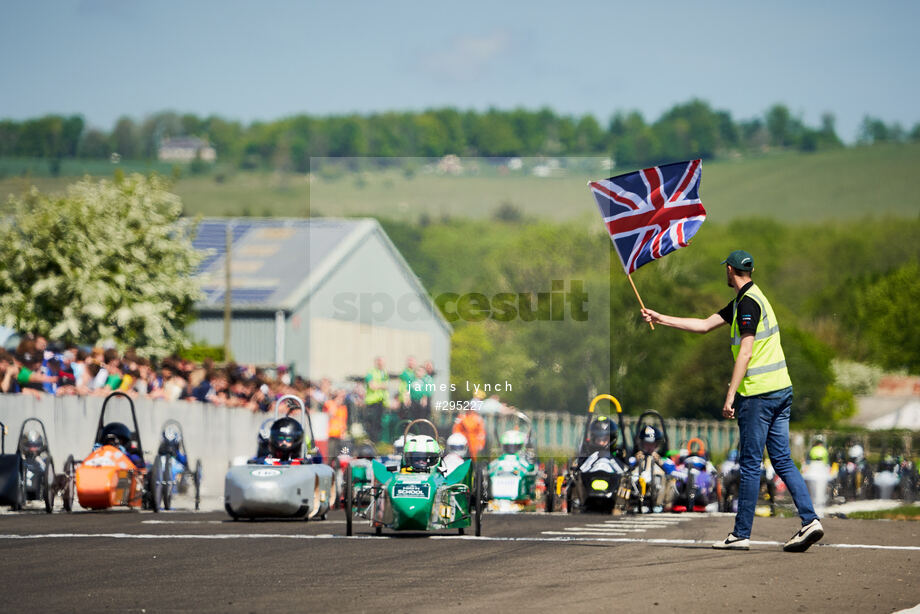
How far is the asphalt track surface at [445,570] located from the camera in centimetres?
968

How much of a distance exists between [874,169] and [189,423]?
130 m

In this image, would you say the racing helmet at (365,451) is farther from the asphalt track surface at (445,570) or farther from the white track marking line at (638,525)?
the asphalt track surface at (445,570)

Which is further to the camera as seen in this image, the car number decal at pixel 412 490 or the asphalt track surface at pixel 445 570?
the car number decal at pixel 412 490

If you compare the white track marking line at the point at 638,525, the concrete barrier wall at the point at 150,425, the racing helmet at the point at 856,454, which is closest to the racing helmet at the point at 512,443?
the concrete barrier wall at the point at 150,425

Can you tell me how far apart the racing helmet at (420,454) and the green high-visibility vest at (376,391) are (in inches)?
649

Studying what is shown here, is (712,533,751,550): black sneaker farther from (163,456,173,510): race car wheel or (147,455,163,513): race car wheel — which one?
(163,456,173,510): race car wheel

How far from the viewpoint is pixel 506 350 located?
43.4 metres

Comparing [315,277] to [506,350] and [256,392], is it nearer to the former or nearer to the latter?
[506,350]

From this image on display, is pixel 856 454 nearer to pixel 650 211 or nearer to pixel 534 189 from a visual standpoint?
pixel 650 211

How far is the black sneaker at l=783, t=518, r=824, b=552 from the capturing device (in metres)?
12.9

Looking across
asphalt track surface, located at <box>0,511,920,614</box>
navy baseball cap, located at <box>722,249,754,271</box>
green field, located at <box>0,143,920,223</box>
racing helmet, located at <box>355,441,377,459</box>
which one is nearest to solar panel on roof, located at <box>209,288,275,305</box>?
green field, located at <box>0,143,920,223</box>

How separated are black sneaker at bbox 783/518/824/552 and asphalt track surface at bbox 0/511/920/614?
10 cm

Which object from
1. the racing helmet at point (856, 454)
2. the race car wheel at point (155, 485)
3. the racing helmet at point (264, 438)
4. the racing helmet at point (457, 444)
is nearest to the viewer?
the racing helmet at point (264, 438)

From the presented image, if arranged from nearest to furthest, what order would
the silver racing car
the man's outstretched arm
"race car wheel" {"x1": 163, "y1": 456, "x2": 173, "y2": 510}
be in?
1. the man's outstretched arm
2. the silver racing car
3. "race car wheel" {"x1": 163, "y1": 456, "x2": 173, "y2": 510}
